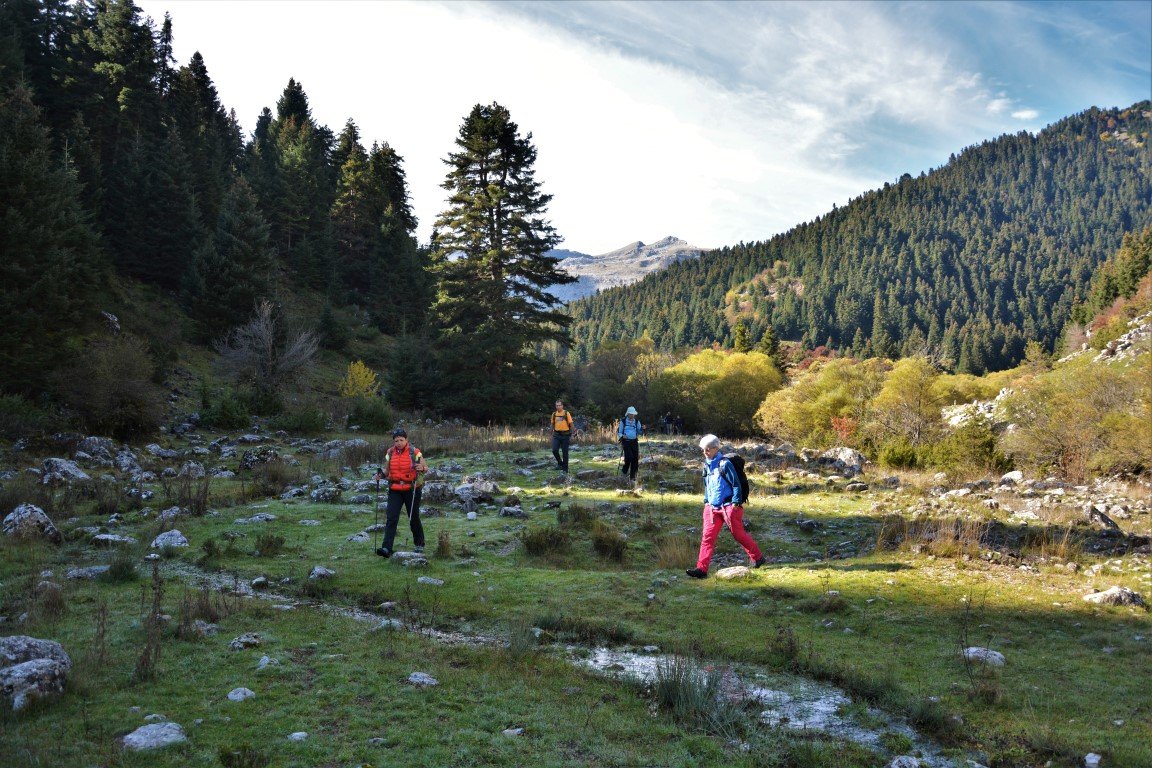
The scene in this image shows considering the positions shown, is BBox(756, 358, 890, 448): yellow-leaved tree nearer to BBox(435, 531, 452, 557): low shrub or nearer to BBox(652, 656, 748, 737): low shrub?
BBox(435, 531, 452, 557): low shrub

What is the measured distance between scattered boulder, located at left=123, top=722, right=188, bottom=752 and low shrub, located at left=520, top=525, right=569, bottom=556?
617 centimetres

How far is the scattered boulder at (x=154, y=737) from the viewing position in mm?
3768

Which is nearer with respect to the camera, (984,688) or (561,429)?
(984,688)

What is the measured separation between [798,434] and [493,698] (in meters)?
33.6

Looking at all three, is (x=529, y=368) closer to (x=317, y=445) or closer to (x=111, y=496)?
(x=317, y=445)

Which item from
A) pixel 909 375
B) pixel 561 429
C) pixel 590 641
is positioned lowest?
pixel 590 641

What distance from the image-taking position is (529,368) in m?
36.8

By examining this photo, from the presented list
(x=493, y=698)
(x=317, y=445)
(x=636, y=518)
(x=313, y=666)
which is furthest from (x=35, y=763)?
(x=317, y=445)

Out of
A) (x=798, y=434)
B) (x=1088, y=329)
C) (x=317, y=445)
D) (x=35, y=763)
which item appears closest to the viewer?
(x=35, y=763)

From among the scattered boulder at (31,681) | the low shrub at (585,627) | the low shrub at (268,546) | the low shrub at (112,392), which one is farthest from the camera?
the low shrub at (112,392)

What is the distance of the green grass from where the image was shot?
402 cm

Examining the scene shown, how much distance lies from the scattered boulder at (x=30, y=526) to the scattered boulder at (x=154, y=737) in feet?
26.0

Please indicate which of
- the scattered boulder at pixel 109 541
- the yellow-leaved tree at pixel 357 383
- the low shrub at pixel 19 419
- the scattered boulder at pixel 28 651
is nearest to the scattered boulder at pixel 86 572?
the scattered boulder at pixel 109 541

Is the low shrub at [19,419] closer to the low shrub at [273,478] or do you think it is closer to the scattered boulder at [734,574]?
the low shrub at [273,478]
